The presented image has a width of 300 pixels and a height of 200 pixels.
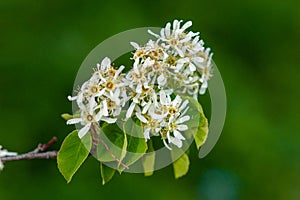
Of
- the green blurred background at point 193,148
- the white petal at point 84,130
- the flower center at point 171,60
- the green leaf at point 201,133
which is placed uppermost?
the flower center at point 171,60

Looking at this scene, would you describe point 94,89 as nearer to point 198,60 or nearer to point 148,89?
point 148,89

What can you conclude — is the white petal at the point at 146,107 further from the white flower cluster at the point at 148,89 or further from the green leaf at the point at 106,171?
the green leaf at the point at 106,171

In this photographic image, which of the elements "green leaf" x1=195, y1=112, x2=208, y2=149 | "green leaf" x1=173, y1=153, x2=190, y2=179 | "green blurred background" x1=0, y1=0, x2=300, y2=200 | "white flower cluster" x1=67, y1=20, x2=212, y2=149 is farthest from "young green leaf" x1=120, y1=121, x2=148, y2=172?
"green blurred background" x1=0, y1=0, x2=300, y2=200

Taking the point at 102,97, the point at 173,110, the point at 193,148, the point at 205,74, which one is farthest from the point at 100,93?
the point at 193,148

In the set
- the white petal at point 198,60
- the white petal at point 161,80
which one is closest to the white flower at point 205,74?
the white petal at point 198,60
